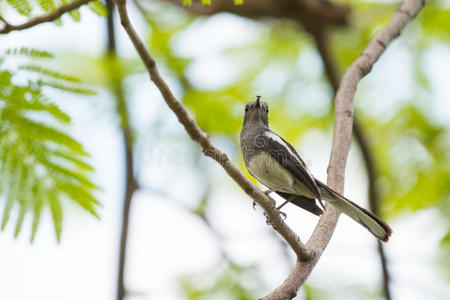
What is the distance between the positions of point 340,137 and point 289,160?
70 centimetres

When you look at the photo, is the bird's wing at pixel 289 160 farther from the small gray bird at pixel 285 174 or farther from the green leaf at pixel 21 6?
the green leaf at pixel 21 6

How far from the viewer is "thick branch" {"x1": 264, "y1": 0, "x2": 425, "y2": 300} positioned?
2.90 metres

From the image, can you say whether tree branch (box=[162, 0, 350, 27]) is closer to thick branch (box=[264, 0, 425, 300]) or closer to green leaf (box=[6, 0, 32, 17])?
thick branch (box=[264, 0, 425, 300])

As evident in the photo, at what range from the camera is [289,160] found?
4.39 metres

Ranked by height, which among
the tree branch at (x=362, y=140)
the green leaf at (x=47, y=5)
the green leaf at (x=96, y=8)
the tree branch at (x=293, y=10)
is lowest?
the tree branch at (x=362, y=140)

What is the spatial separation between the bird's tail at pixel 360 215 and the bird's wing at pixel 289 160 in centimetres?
17

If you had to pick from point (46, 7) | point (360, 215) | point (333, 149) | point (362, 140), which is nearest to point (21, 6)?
point (46, 7)

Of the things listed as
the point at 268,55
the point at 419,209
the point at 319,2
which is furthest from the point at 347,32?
the point at 419,209

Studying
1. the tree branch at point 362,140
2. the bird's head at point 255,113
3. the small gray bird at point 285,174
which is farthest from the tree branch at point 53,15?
the tree branch at point 362,140

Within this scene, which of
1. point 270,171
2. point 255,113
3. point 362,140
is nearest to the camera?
point 270,171

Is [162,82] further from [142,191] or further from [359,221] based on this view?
[142,191]

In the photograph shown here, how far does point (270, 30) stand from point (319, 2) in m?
0.94

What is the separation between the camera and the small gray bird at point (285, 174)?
3961mm

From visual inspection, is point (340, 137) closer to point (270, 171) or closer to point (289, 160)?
point (289, 160)
